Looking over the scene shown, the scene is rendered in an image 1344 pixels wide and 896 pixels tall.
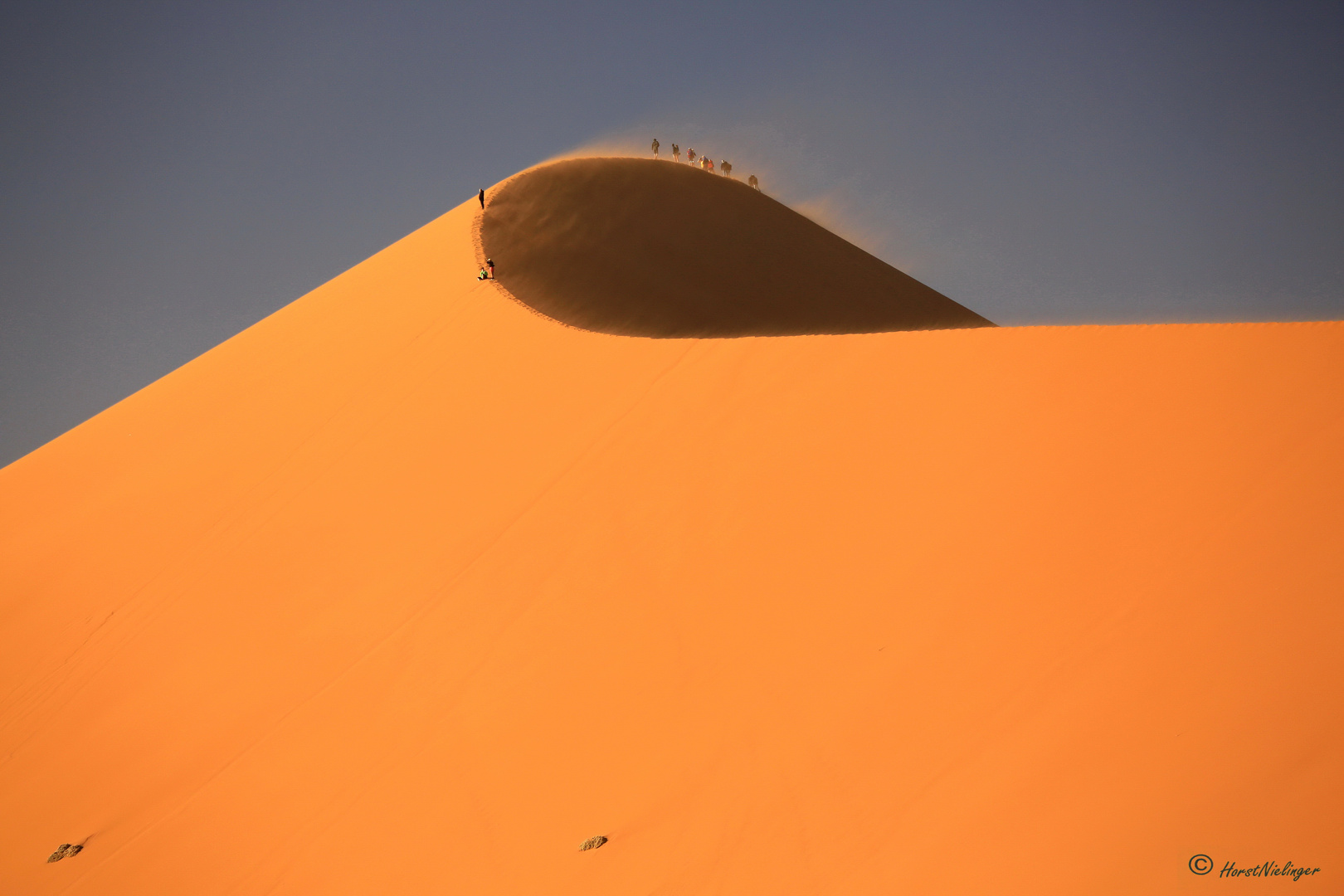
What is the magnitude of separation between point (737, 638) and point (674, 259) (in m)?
12.5

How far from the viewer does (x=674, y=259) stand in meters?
17.5

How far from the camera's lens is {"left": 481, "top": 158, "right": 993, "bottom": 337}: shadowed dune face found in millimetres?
15422

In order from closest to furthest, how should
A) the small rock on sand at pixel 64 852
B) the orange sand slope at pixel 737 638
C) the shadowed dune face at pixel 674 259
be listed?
the orange sand slope at pixel 737 638
the small rock on sand at pixel 64 852
the shadowed dune face at pixel 674 259

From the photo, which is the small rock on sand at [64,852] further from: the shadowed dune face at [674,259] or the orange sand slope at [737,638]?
the shadowed dune face at [674,259]

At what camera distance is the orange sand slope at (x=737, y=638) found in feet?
14.6

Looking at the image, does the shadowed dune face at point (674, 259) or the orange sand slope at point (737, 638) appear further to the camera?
the shadowed dune face at point (674, 259)

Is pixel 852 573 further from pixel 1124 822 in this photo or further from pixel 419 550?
pixel 419 550

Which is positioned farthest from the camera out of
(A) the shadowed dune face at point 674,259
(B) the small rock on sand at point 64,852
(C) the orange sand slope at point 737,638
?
(A) the shadowed dune face at point 674,259

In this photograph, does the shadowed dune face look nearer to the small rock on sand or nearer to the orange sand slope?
the orange sand slope

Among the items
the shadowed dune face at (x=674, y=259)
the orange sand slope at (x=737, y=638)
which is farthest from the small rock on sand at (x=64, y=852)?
the shadowed dune face at (x=674, y=259)

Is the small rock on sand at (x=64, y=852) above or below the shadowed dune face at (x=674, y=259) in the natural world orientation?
below

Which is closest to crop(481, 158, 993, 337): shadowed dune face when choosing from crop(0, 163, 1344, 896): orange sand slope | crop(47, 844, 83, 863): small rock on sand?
crop(0, 163, 1344, 896): orange sand slope

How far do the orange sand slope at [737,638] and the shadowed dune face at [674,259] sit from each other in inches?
199

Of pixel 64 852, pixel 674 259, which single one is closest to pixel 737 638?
pixel 64 852
